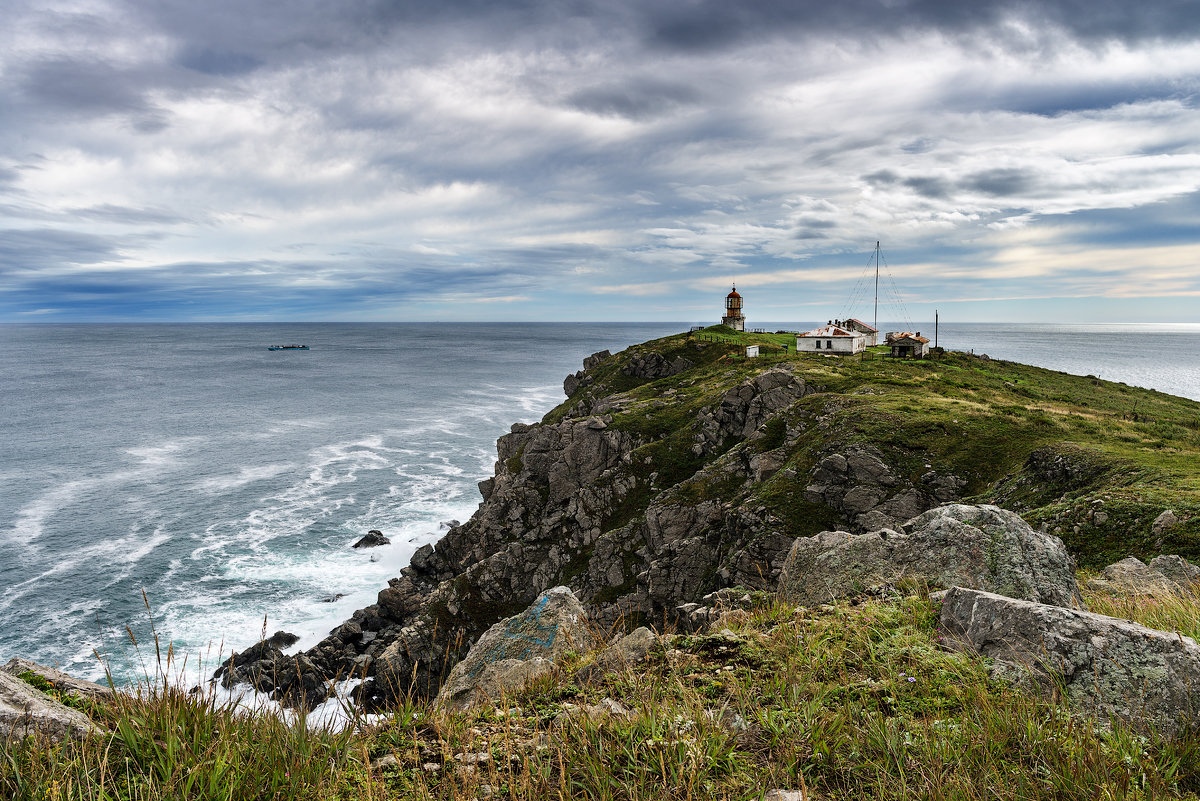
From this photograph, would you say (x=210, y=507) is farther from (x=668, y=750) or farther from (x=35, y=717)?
(x=668, y=750)

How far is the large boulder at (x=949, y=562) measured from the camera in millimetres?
8477

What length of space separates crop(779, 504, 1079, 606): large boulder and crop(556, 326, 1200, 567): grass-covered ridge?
1097cm

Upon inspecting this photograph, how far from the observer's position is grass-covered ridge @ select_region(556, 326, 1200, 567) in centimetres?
1852

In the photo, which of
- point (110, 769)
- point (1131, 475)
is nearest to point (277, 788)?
point (110, 769)

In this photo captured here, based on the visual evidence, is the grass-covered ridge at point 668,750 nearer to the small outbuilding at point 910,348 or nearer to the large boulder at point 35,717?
the large boulder at point 35,717

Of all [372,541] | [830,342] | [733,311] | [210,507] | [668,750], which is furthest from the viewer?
[733,311]

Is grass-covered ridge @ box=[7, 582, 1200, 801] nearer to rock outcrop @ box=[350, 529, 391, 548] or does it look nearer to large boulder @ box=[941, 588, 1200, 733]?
large boulder @ box=[941, 588, 1200, 733]

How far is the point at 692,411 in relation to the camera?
169 ft

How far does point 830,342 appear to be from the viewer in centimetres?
8188

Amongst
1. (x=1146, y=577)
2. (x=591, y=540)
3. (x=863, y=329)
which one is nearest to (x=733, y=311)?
(x=863, y=329)

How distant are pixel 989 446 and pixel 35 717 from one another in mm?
36810

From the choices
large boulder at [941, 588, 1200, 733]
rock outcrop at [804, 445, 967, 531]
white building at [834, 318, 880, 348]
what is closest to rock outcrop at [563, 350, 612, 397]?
white building at [834, 318, 880, 348]

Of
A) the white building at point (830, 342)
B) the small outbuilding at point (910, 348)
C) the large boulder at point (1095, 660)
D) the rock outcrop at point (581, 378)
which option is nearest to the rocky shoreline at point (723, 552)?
the large boulder at point (1095, 660)

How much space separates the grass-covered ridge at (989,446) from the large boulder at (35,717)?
22390 mm
